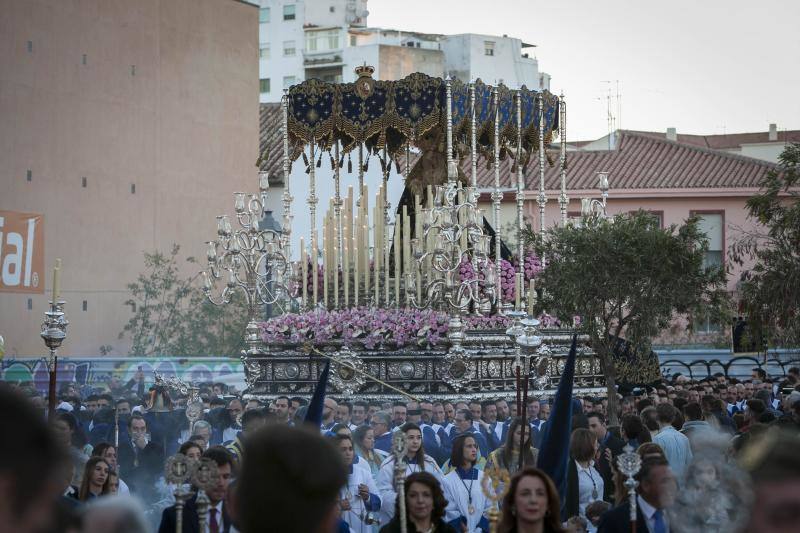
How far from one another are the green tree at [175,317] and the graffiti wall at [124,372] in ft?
33.3

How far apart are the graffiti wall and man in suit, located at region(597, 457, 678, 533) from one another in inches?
549

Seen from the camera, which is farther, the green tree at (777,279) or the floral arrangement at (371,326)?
the green tree at (777,279)

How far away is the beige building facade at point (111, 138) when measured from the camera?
35.0m

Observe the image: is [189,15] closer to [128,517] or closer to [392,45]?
[392,45]

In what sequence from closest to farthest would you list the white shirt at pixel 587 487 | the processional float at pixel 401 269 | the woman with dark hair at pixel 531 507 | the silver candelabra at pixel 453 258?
1. the woman with dark hair at pixel 531 507
2. the white shirt at pixel 587 487
3. the silver candelabra at pixel 453 258
4. the processional float at pixel 401 269

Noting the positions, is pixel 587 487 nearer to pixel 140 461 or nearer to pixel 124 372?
pixel 140 461

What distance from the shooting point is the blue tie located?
7730 millimetres

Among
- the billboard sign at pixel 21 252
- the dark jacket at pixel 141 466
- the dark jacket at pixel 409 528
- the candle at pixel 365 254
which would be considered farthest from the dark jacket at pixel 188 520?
the billboard sign at pixel 21 252

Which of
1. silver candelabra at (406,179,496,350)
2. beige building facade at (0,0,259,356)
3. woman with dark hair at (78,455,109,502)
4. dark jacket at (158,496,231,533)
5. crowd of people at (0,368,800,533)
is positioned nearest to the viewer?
crowd of people at (0,368,800,533)

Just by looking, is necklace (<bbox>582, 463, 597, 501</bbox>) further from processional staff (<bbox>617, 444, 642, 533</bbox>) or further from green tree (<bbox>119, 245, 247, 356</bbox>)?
green tree (<bbox>119, 245, 247, 356</bbox>)

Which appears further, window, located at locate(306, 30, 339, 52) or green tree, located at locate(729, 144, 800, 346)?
window, located at locate(306, 30, 339, 52)

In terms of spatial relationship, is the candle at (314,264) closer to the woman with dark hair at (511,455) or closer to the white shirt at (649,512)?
the woman with dark hair at (511,455)

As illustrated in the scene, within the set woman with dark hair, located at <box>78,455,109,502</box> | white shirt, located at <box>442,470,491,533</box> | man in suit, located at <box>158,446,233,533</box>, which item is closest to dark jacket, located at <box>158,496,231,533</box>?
man in suit, located at <box>158,446,233,533</box>

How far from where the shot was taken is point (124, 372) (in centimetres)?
2267
